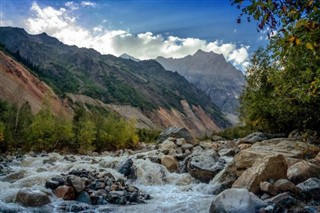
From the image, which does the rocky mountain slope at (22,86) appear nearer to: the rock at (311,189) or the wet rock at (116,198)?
the wet rock at (116,198)

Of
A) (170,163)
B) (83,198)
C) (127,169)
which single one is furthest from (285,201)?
A: (127,169)

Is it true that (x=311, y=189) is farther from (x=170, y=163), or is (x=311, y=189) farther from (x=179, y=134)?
(x=179, y=134)

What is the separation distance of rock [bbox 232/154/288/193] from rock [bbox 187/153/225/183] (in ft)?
16.1

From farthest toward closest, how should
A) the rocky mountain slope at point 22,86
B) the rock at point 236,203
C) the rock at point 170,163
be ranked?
the rocky mountain slope at point 22,86 → the rock at point 170,163 → the rock at point 236,203

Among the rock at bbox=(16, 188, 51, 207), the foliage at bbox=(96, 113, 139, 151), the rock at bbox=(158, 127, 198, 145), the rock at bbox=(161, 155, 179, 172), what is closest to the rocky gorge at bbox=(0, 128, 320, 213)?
the rock at bbox=(16, 188, 51, 207)

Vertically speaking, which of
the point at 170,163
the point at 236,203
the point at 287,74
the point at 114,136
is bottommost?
the point at 114,136

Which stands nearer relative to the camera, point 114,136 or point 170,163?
point 170,163

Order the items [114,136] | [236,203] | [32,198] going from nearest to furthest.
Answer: [236,203], [32,198], [114,136]

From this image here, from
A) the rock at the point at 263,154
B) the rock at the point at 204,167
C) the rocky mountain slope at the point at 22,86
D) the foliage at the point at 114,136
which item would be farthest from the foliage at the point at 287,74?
the rocky mountain slope at the point at 22,86

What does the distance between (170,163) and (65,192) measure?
11.0 meters

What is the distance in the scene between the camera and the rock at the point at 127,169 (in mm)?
24839

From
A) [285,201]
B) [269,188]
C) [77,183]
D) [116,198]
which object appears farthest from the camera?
[77,183]

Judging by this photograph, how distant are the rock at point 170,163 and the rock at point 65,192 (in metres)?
10.2

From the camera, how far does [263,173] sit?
1702 cm
